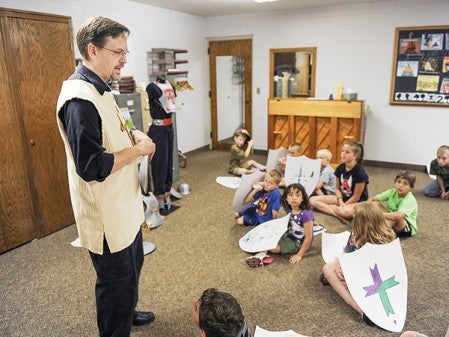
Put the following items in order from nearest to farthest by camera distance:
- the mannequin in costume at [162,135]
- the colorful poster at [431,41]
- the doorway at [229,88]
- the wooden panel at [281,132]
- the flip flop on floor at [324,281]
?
the flip flop on floor at [324,281] → the mannequin in costume at [162,135] → the colorful poster at [431,41] → the wooden panel at [281,132] → the doorway at [229,88]

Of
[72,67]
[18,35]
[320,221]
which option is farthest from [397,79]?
[18,35]

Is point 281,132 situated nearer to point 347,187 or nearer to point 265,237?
point 347,187

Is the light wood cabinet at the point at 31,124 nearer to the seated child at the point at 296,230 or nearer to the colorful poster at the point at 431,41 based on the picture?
the seated child at the point at 296,230

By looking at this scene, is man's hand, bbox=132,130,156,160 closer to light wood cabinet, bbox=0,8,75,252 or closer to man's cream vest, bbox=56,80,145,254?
man's cream vest, bbox=56,80,145,254

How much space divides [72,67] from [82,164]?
2372 mm

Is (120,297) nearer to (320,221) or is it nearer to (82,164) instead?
(82,164)

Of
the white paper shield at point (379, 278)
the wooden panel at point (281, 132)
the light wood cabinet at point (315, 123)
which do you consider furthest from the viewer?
the wooden panel at point (281, 132)

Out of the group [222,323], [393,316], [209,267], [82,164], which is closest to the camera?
[82,164]

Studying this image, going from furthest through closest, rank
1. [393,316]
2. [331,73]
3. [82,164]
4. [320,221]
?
1. [331,73]
2. [320,221]
3. [393,316]
4. [82,164]

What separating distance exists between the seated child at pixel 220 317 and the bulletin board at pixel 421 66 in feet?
15.0

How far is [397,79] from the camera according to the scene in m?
4.94

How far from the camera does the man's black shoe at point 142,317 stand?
6.75ft

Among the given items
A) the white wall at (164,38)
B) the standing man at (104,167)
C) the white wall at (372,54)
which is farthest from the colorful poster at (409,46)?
the standing man at (104,167)

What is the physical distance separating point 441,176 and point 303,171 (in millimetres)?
1558
